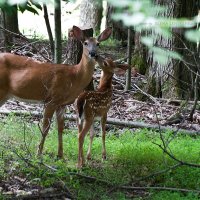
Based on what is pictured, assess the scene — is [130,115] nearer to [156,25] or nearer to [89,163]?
[89,163]

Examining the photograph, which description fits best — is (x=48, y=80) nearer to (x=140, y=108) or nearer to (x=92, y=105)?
(x=92, y=105)

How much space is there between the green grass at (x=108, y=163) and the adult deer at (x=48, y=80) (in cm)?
52

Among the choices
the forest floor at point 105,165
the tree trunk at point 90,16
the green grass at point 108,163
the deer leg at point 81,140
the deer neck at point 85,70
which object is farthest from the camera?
the tree trunk at point 90,16

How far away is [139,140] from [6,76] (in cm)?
215

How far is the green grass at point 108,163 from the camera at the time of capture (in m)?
4.87

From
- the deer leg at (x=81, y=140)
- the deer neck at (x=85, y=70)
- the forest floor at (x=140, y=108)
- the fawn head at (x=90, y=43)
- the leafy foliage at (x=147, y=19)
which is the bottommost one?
the forest floor at (x=140, y=108)

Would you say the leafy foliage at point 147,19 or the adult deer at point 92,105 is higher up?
the leafy foliage at point 147,19

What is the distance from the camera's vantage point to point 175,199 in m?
4.64

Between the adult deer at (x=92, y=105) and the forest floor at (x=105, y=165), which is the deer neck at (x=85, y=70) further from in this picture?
the forest floor at (x=105, y=165)

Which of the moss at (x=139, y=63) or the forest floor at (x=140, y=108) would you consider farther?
→ the moss at (x=139, y=63)

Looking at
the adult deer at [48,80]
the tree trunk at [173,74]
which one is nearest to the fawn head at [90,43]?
the adult deer at [48,80]

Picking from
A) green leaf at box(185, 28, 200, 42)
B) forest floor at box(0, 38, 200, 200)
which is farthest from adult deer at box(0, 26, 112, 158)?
green leaf at box(185, 28, 200, 42)

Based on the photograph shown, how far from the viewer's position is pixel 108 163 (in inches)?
230

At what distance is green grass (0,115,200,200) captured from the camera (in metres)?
4.87
